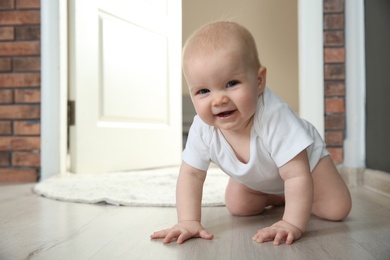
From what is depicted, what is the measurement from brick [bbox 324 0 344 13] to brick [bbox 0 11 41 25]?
4.00 feet

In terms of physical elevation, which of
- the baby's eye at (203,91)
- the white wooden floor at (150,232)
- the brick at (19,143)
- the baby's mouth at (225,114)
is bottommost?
the white wooden floor at (150,232)

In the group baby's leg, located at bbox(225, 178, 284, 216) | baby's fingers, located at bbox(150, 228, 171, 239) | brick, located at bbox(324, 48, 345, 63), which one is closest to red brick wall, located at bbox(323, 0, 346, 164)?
brick, located at bbox(324, 48, 345, 63)

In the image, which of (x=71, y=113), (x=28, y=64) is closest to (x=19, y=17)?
(x=28, y=64)

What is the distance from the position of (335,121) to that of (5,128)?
4.65 ft

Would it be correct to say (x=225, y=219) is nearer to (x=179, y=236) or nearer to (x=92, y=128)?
(x=179, y=236)

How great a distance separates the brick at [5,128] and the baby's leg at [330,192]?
1.55 metres

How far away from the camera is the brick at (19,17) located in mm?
2193

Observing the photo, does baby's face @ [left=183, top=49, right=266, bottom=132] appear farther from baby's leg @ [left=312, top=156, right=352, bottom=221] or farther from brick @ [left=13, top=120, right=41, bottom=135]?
brick @ [left=13, top=120, right=41, bottom=135]

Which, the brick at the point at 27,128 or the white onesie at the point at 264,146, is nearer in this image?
the white onesie at the point at 264,146

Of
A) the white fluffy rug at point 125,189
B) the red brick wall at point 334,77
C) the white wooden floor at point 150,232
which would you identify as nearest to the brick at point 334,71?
the red brick wall at point 334,77

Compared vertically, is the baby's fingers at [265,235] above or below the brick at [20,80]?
below

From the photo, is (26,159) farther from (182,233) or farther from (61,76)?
(182,233)

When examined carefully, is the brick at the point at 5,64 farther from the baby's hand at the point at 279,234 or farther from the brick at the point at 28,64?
the baby's hand at the point at 279,234

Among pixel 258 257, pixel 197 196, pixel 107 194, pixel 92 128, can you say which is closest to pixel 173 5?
pixel 92 128
